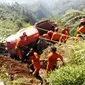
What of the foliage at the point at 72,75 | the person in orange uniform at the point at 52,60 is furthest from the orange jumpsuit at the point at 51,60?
the foliage at the point at 72,75

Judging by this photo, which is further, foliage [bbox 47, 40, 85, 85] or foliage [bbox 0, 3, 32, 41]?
foliage [bbox 0, 3, 32, 41]

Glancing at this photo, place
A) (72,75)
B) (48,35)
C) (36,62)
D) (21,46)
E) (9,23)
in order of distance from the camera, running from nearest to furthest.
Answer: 1. (72,75)
2. (36,62)
3. (21,46)
4. (48,35)
5. (9,23)

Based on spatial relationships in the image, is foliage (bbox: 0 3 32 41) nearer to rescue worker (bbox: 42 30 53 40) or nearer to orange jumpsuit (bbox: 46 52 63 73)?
rescue worker (bbox: 42 30 53 40)

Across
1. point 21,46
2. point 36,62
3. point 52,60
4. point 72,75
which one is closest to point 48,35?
point 21,46

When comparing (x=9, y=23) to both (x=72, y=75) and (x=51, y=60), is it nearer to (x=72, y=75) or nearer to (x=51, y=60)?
(x=51, y=60)

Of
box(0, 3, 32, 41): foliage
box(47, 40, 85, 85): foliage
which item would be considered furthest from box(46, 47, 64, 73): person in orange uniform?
box(0, 3, 32, 41): foliage

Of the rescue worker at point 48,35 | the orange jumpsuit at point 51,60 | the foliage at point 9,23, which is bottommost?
the foliage at point 9,23

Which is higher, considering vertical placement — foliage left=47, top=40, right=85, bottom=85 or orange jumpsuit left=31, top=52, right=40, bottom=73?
foliage left=47, top=40, right=85, bottom=85

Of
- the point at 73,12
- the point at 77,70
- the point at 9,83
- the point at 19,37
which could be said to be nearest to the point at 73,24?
the point at 73,12

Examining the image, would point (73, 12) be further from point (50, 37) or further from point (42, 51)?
point (50, 37)

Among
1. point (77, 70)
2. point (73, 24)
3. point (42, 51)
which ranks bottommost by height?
point (42, 51)

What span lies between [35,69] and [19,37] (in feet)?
9.32

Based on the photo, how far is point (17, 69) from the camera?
10938 mm

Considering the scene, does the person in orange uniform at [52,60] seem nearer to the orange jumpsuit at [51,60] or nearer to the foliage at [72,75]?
the orange jumpsuit at [51,60]
